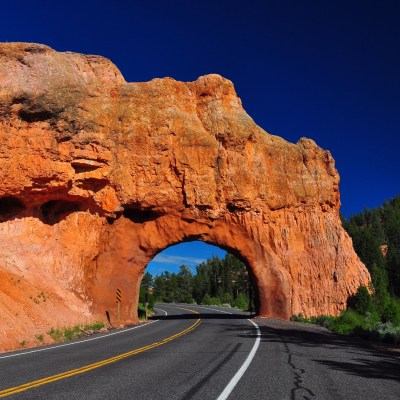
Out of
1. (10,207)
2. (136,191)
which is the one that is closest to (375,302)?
(136,191)

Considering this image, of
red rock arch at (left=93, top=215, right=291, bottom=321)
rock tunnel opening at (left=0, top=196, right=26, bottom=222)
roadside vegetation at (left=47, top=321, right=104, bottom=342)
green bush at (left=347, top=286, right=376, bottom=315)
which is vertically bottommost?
roadside vegetation at (left=47, top=321, right=104, bottom=342)

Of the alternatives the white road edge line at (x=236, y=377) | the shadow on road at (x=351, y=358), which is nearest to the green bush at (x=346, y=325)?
the shadow on road at (x=351, y=358)

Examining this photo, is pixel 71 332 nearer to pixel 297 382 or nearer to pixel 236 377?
pixel 236 377

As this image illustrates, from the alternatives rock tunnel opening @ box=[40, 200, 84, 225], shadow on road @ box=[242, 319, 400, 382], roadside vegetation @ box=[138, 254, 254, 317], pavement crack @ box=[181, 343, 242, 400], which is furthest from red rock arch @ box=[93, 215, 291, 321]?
roadside vegetation @ box=[138, 254, 254, 317]

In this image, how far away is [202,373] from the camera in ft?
26.7

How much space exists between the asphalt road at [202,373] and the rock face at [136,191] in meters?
10.1

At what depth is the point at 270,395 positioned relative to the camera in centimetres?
637

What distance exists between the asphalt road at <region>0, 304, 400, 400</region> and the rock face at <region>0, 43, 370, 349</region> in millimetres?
10124

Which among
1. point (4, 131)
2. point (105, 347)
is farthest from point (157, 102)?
point (105, 347)

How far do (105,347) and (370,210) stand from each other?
136 m

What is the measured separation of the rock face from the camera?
25.8m

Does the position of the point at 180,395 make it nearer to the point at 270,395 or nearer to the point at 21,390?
the point at 270,395

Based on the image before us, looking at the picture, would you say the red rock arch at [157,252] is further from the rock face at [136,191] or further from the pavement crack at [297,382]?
the pavement crack at [297,382]

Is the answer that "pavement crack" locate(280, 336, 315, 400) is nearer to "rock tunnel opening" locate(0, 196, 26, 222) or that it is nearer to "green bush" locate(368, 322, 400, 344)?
"green bush" locate(368, 322, 400, 344)
